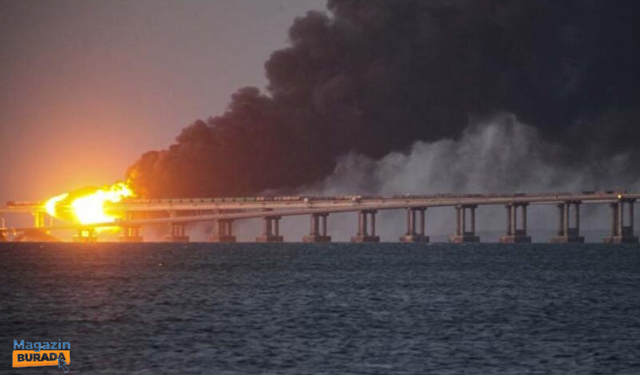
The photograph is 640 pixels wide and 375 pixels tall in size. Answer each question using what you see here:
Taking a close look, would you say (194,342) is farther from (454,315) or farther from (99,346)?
(454,315)

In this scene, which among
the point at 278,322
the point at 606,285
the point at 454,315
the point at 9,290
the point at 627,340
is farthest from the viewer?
the point at 606,285

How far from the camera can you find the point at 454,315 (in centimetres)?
9388

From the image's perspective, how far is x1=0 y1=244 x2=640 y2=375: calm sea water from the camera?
68.8m

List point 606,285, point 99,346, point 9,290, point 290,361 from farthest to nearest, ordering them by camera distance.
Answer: point 606,285, point 9,290, point 99,346, point 290,361

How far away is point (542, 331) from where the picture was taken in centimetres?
8325

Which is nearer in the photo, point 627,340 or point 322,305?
point 627,340

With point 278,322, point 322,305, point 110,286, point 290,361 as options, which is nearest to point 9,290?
point 110,286

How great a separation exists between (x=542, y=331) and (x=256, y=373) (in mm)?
23862

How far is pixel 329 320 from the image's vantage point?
293 ft

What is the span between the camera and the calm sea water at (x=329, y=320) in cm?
6875

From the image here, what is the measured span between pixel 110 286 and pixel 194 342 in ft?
157

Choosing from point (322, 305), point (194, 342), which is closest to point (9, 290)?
point (322, 305)

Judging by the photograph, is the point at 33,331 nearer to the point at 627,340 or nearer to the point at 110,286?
the point at 627,340

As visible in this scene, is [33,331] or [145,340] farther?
[33,331]
